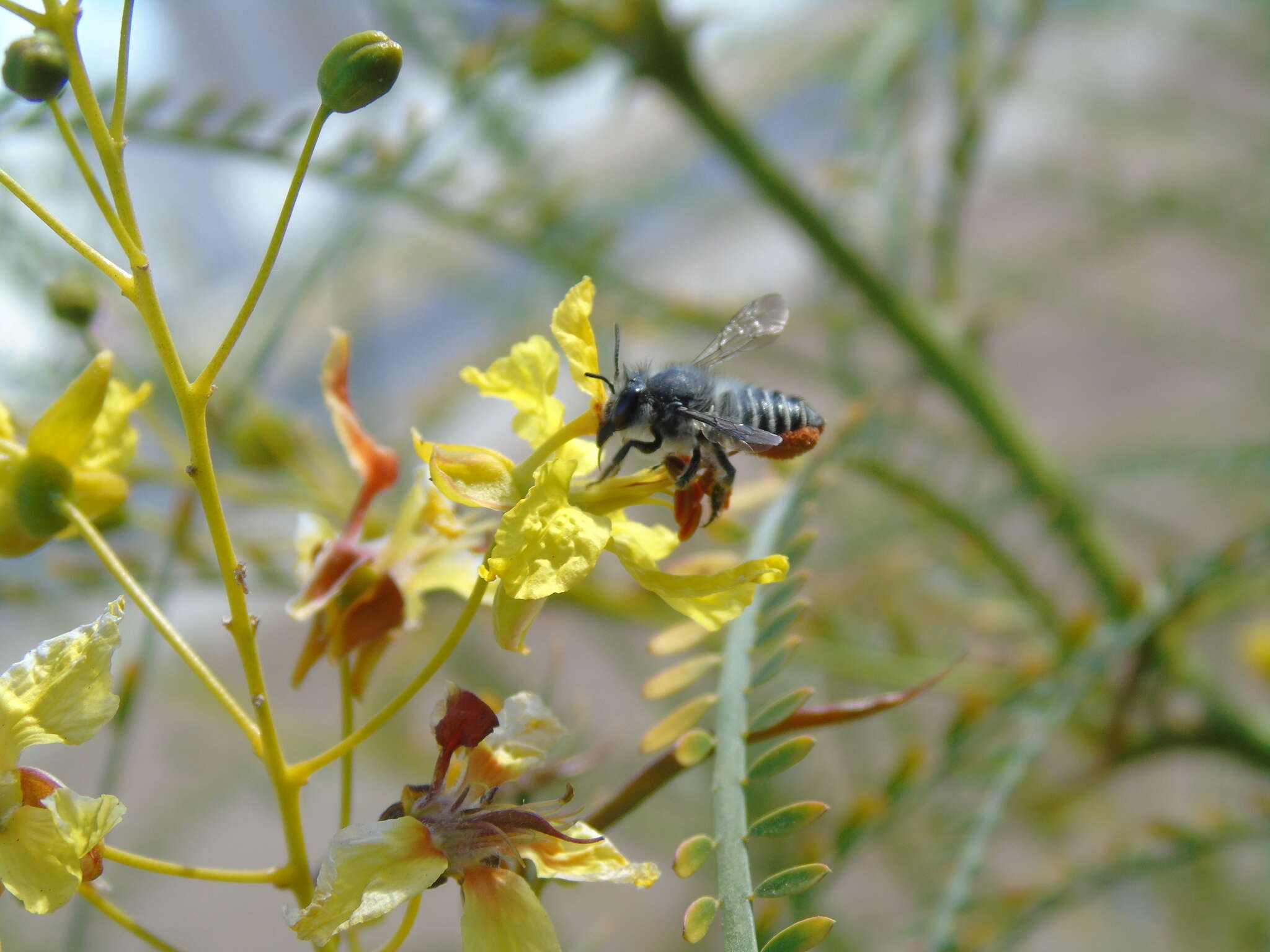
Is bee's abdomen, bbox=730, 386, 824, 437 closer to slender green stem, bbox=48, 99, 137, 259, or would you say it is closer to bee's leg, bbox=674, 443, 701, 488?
bee's leg, bbox=674, 443, 701, 488

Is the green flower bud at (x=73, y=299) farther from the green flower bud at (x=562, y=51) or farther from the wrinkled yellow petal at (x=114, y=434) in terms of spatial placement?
the green flower bud at (x=562, y=51)

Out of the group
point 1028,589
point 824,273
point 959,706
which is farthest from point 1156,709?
point 824,273

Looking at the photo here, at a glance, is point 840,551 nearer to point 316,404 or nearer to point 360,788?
point 360,788

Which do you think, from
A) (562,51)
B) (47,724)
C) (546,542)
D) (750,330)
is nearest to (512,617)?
(546,542)

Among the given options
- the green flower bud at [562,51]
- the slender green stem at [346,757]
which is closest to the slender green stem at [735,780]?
the slender green stem at [346,757]

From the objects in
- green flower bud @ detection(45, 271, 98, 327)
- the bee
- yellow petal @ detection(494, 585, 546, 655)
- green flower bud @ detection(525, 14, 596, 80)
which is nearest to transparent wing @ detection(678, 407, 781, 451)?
the bee

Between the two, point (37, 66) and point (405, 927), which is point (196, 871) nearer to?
point (405, 927)

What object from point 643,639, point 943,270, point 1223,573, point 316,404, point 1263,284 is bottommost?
point 1223,573
